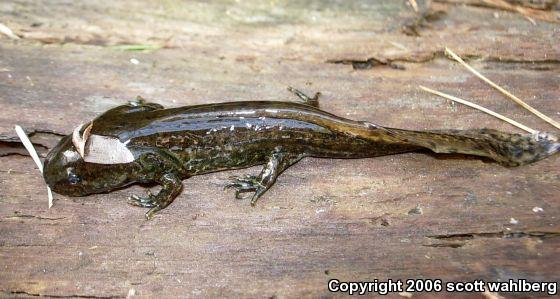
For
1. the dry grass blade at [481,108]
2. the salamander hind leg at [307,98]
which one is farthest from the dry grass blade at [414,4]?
the salamander hind leg at [307,98]

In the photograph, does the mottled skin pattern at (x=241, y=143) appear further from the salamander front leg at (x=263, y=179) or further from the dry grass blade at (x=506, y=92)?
the dry grass blade at (x=506, y=92)

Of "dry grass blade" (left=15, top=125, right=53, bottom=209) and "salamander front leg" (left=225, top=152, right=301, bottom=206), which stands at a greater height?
"salamander front leg" (left=225, top=152, right=301, bottom=206)

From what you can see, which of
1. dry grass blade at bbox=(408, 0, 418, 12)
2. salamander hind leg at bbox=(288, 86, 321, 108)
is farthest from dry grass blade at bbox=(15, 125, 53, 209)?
dry grass blade at bbox=(408, 0, 418, 12)

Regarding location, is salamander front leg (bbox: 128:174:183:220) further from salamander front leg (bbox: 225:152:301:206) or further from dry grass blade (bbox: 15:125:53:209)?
dry grass blade (bbox: 15:125:53:209)

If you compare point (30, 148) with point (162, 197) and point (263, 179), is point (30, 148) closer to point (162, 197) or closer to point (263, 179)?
point (162, 197)

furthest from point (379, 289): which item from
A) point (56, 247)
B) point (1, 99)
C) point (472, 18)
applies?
point (1, 99)

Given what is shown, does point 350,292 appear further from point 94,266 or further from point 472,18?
point 472,18
